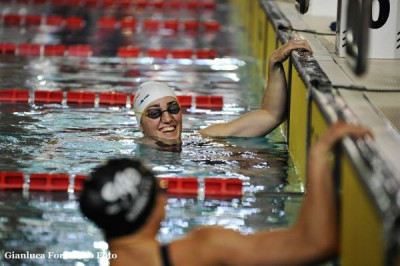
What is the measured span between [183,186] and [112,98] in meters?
3.29

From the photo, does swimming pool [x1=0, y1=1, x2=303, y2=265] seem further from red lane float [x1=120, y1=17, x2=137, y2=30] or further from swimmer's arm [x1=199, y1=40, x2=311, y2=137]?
red lane float [x1=120, y1=17, x2=137, y2=30]

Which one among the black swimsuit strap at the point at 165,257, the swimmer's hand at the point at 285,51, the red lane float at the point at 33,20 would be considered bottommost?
the red lane float at the point at 33,20

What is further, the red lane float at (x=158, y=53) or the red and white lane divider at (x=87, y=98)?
the red lane float at (x=158, y=53)

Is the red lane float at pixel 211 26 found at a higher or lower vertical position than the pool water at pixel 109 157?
lower

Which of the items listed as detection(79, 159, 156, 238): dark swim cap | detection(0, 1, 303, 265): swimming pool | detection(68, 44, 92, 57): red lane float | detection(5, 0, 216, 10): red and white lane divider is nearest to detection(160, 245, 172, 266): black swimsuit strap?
detection(79, 159, 156, 238): dark swim cap

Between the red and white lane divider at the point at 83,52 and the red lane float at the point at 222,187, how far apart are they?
6292 millimetres

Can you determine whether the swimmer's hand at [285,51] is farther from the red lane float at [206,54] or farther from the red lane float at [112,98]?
the red lane float at [206,54]

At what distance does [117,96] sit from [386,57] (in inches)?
101

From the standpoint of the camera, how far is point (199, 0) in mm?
19094

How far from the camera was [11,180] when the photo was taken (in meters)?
6.45

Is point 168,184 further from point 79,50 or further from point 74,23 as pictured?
point 74,23

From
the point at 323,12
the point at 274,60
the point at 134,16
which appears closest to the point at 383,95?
the point at 274,60

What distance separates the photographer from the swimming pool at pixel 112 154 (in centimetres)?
550

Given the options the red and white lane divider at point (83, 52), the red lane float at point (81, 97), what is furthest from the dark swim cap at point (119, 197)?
the red and white lane divider at point (83, 52)
